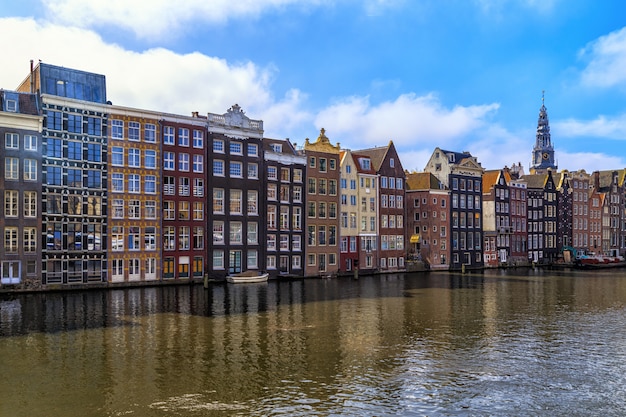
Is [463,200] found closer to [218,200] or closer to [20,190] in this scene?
[218,200]

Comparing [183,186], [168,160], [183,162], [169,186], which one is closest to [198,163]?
[183,162]

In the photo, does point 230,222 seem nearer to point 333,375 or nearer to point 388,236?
point 388,236

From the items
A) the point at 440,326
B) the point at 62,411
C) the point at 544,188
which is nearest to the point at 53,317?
the point at 62,411

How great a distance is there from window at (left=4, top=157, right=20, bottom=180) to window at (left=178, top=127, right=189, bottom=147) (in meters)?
22.2

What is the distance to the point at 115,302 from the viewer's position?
62750mm

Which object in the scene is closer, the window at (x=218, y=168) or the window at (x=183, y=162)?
the window at (x=183, y=162)

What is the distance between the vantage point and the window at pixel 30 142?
72.1 m

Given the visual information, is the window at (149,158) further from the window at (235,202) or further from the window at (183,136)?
the window at (235,202)

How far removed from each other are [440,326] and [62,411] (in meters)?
31.3

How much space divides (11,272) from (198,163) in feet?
96.3

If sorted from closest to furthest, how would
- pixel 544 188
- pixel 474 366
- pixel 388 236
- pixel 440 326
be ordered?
pixel 474 366, pixel 440 326, pixel 388 236, pixel 544 188

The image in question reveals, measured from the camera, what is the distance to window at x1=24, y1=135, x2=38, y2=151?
72.1 meters

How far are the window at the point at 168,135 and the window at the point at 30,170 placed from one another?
18005 mm

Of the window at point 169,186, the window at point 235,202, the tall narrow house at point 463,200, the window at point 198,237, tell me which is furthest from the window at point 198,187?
the tall narrow house at point 463,200
